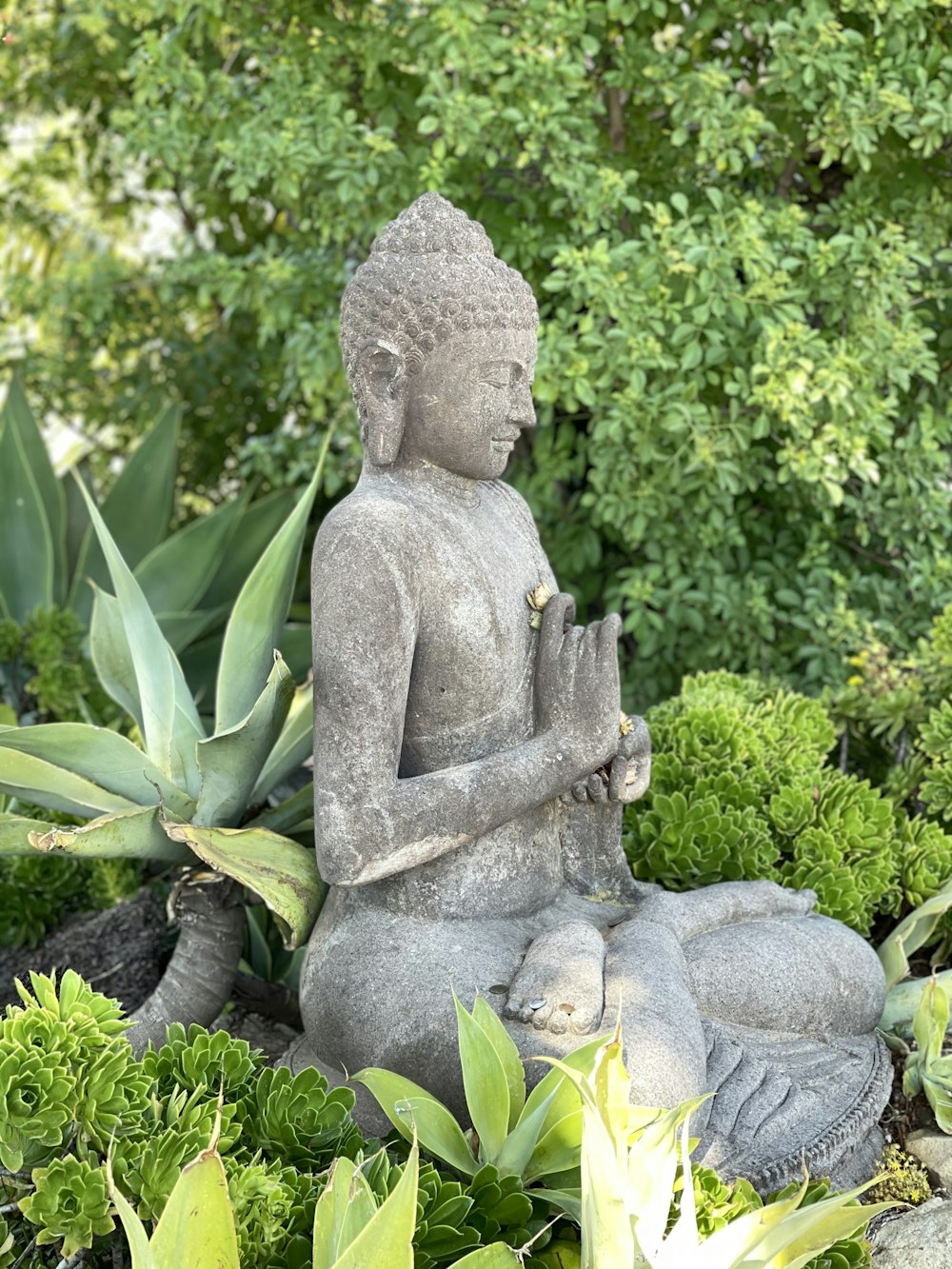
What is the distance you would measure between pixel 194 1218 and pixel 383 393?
1490mm

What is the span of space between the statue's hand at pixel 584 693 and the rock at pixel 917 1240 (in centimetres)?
100

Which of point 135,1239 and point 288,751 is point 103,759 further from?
point 135,1239

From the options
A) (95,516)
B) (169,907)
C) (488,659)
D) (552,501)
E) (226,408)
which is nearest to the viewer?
(488,659)

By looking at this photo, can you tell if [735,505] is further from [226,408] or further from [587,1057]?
[587,1057]

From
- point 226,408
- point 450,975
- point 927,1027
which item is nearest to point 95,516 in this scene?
point 450,975

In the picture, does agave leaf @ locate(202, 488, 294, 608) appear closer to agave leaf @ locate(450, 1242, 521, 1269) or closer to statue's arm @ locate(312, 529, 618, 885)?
statue's arm @ locate(312, 529, 618, 885)

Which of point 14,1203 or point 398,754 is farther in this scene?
point 398,754

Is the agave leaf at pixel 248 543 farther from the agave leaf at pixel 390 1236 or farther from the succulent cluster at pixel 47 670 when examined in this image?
the agave leaf at pixel 390 1236

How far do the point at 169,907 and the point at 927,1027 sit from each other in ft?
5.17

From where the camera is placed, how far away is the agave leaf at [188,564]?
17.1ft

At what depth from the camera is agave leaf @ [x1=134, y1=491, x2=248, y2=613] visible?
5.20 metres

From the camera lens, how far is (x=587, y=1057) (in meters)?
2.20

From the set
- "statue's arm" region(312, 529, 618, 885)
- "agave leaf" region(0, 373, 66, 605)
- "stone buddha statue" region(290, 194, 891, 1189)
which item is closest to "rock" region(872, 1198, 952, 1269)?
"stone buddha statue" region(290, 194, 891, 1189)

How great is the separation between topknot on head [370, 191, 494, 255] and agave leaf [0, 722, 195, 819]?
45.4 inches
